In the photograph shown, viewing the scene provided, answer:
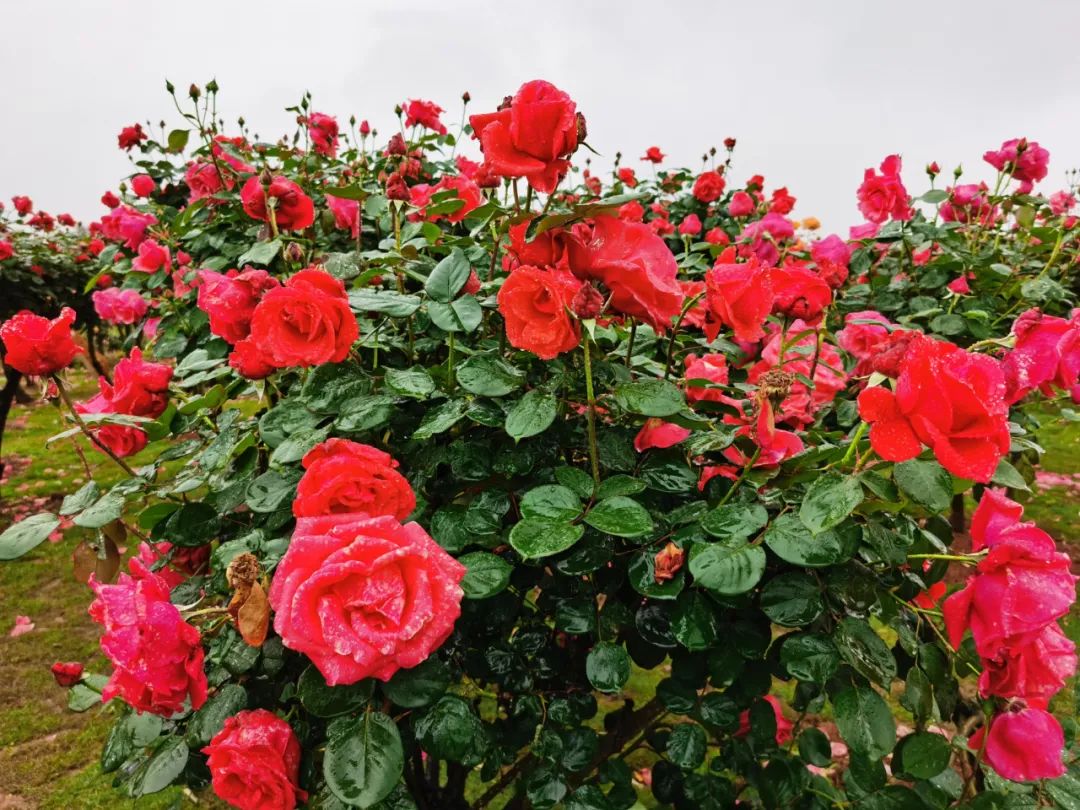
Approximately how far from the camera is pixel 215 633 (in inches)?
38.4

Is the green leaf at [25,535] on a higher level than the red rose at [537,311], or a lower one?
lower

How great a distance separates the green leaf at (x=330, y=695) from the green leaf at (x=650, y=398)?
45 cm

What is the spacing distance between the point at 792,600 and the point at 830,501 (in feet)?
0.59

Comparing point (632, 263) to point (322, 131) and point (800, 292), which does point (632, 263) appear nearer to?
point (800, 292)

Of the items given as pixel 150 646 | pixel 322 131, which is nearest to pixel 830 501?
pixel 150 646

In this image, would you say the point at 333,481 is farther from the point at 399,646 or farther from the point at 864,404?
the point at 864,404

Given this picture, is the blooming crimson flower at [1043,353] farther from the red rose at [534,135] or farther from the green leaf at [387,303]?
the green leaf at [387,303]

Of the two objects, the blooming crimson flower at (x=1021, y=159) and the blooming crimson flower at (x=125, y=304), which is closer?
the blooming crimson flower at (x=1021, y=159)

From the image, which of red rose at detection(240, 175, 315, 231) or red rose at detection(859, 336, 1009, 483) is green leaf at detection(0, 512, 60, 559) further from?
red rose at detection(859, 336, 1009, 483)

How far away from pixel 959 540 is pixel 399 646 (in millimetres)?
4663

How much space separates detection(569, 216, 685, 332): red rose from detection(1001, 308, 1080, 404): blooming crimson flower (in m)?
0.50

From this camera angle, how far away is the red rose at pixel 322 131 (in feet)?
8.95

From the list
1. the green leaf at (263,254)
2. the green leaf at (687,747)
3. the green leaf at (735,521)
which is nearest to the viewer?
the green leaf at (735,521)

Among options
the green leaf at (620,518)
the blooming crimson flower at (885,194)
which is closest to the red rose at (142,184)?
the blooming crimson flower at (885,194)
